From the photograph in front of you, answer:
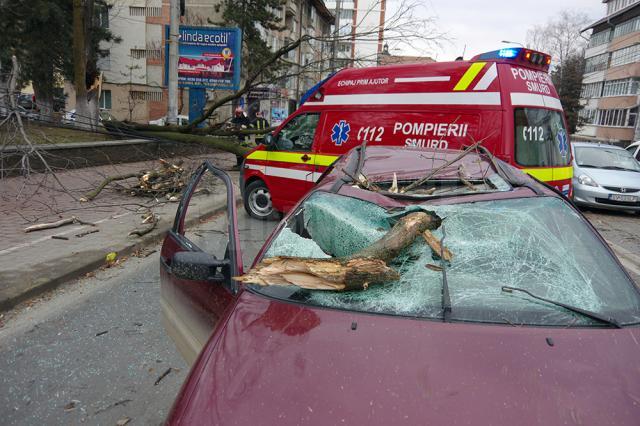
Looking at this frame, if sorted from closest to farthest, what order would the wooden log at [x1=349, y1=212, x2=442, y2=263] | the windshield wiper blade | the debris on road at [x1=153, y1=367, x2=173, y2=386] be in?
1. the windshield wiper blade
2. the wooden log at [x1=349, y1=212, x2=442, y2=263]
3. the debris on road at [x1=153, y1=367, x2=173, y2=386]

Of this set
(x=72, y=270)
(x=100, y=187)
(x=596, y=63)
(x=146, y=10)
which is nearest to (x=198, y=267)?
(x=72, y=270)

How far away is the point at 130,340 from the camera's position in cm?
360

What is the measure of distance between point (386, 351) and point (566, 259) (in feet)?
3.62

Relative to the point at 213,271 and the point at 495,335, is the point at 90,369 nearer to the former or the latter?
the point at 213,271

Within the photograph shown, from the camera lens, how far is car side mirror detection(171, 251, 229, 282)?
85.7 inches

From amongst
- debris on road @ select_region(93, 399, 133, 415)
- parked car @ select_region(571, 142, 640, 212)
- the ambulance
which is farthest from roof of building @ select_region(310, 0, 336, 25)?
debris on road @ select_region(93, 399, 133, 415)

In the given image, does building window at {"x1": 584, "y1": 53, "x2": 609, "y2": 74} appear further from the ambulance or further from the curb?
the curb

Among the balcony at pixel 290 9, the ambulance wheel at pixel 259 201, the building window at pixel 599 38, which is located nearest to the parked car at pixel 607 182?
the ambulance wheel at pixel 259 201

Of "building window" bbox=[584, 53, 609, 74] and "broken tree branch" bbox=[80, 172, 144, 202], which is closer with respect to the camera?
"broken tree branch" bbox=[80, 172, 144, 202]

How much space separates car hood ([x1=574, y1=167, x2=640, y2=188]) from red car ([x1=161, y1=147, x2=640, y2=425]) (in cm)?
855

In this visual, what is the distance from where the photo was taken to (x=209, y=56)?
53.1ft

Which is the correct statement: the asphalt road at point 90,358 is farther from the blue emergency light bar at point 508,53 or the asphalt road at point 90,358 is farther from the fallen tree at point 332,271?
the blue emergency light bar at point 508,53

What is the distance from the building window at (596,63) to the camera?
169 ft

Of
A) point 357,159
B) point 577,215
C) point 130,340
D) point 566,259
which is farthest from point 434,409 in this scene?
point 130,340
